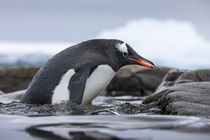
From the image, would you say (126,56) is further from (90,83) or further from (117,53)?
(90,83)

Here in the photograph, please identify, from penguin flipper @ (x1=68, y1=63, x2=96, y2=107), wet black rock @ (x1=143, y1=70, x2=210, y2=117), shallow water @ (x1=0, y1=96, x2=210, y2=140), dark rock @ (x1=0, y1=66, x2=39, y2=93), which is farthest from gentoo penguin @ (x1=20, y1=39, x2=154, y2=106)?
dark rock @ (x1=0, y1=66, x2=39, y2=93)

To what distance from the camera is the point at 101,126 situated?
2172 millimetres

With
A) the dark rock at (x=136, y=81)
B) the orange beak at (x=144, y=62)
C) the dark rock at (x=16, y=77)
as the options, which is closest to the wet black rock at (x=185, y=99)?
the orange beak at (x=144, y=62)

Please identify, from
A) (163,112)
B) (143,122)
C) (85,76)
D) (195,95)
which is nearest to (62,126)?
(143,122)

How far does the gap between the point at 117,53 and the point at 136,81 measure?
5.76 metres

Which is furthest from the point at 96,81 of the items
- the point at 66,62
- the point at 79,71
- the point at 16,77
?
the point at 16,77

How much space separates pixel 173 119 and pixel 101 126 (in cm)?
53

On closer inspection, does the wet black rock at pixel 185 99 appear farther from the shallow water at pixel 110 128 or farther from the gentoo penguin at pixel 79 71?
the shallow water at pixel 110 128

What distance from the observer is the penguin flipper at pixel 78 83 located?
4203 mm

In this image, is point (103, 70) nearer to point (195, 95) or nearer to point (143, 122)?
point (195, 95)

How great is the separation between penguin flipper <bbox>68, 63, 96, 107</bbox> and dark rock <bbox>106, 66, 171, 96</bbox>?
5871mm

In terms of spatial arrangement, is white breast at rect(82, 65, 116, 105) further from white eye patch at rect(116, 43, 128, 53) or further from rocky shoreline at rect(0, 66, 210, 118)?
rocky shoreline at rect(0, 66, 210, 118)

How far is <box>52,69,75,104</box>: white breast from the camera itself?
4.15 meters

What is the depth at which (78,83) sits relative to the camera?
4.34m
